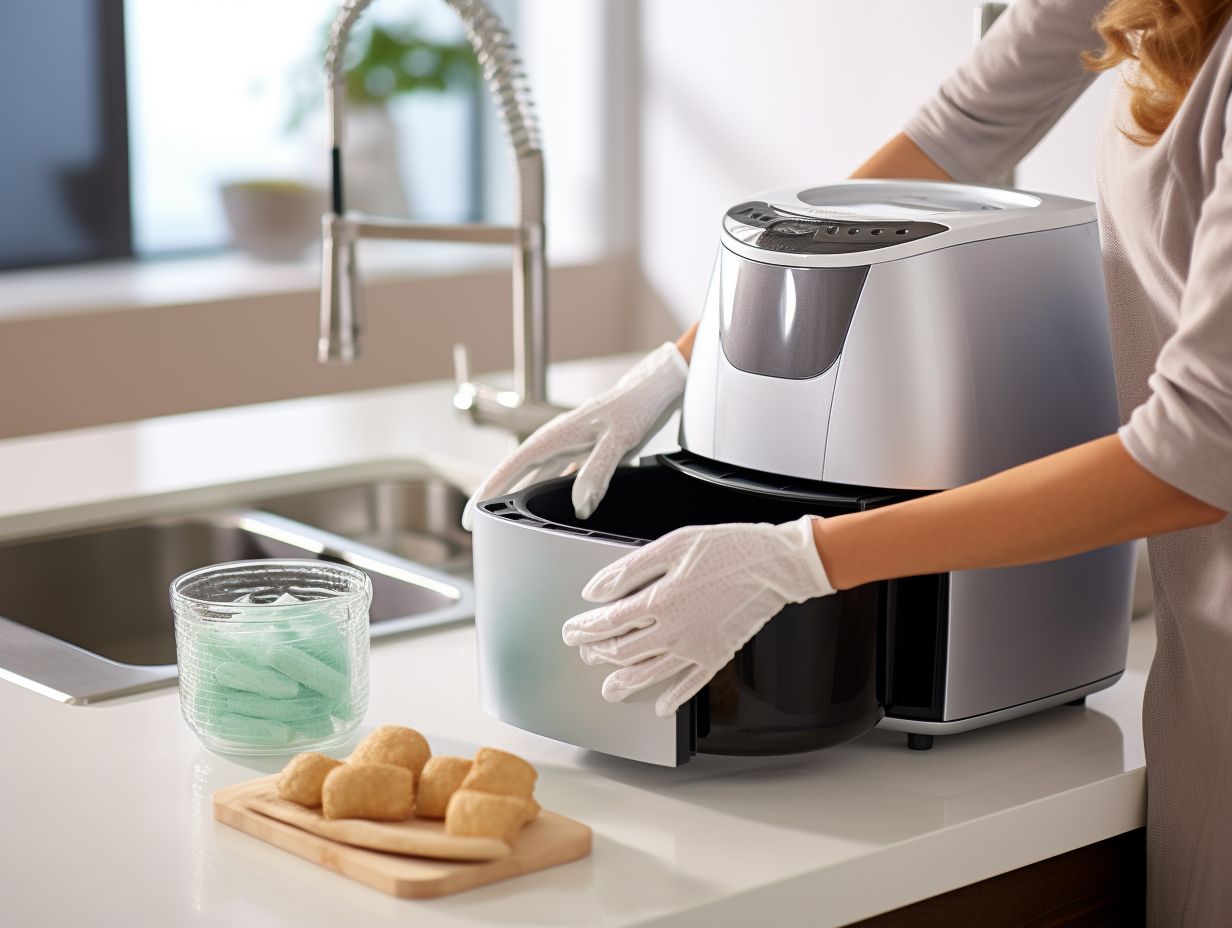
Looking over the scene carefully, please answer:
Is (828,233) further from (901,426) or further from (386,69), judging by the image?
(386,69)

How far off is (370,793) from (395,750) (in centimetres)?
4

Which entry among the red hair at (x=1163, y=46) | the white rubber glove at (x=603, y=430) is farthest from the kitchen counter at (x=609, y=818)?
the red hair at (x=1163, y=46)

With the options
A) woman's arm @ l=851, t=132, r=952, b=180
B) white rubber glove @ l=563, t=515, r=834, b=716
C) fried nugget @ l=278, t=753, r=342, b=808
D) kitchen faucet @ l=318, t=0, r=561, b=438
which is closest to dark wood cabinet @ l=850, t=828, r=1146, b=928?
white rubber glove @ l=563, t=515, r=834, b=716

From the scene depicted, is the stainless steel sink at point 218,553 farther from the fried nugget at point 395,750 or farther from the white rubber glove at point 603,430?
the fried nugget at point 395,750

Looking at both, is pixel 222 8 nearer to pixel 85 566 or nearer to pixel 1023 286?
pixel 85 566

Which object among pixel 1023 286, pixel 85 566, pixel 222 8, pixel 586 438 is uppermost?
pixel 222 8

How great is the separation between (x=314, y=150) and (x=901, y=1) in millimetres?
1399

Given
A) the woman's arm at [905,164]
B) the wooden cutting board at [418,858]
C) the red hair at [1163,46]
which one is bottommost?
the wooden cutting board at [418,858]

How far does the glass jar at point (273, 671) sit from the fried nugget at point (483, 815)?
179mm

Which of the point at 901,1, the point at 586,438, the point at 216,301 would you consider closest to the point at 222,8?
the point at 216,301

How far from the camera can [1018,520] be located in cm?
86

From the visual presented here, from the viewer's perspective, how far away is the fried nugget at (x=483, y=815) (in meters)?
0.81

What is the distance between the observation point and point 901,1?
11.0ft

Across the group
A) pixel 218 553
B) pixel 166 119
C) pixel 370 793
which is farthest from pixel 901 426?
pixel 166 119
